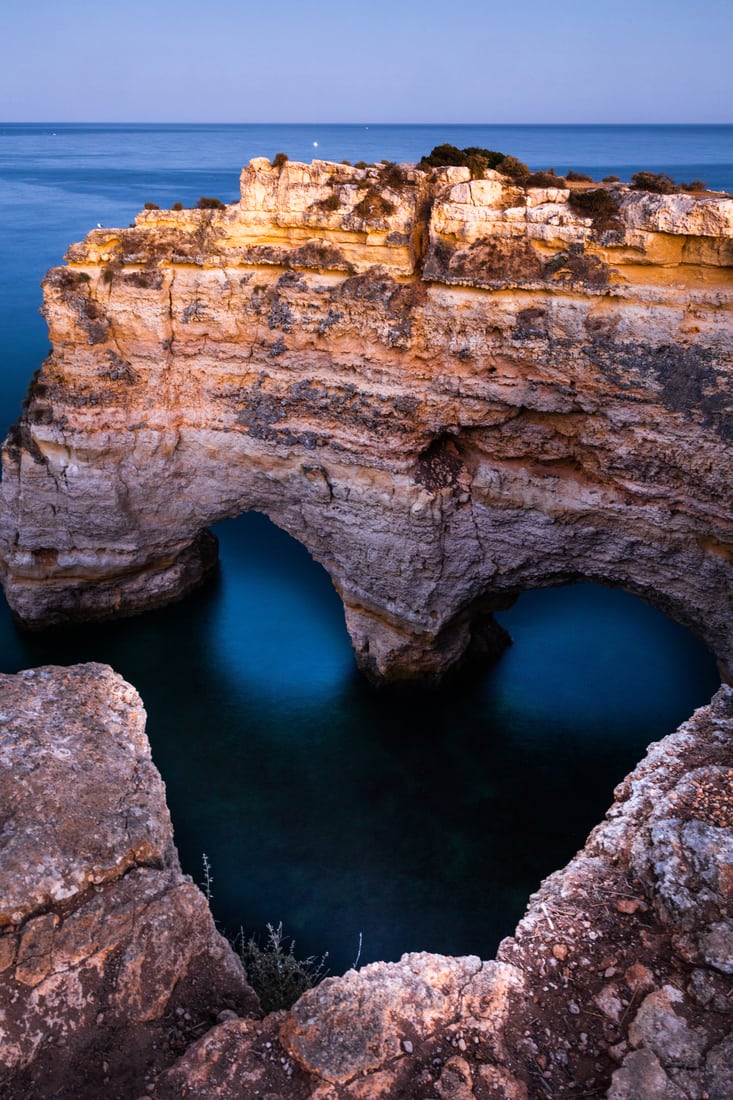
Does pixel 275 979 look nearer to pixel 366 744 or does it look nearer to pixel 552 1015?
pixel 552 1015

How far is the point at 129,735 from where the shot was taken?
341 inches

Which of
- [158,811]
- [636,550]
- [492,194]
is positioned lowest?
[158,811]

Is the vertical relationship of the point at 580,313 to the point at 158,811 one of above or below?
above

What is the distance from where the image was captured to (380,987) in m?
6.23

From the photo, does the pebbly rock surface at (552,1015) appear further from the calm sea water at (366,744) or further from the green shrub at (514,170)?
the green shrub at (514,170)

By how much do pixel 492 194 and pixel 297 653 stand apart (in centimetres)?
1033

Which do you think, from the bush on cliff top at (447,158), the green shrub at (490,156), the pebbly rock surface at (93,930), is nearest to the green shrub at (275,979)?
the pebbly rock surface at (93,930)

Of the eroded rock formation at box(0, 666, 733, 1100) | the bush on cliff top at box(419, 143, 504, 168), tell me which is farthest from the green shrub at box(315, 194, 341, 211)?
the eroded rock formation at box(0, 666, 733, 1100)

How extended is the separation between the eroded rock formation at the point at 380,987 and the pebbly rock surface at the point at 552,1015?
0.04 feet

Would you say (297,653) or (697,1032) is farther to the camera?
(297,653)

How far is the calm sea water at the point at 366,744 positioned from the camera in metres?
12.5

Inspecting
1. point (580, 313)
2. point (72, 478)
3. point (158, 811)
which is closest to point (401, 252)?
point (580, 313)

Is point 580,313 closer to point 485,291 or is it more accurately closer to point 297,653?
point 485,291

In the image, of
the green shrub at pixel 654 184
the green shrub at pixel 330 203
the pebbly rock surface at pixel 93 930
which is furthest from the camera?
the green shrub at pixel 330 203
